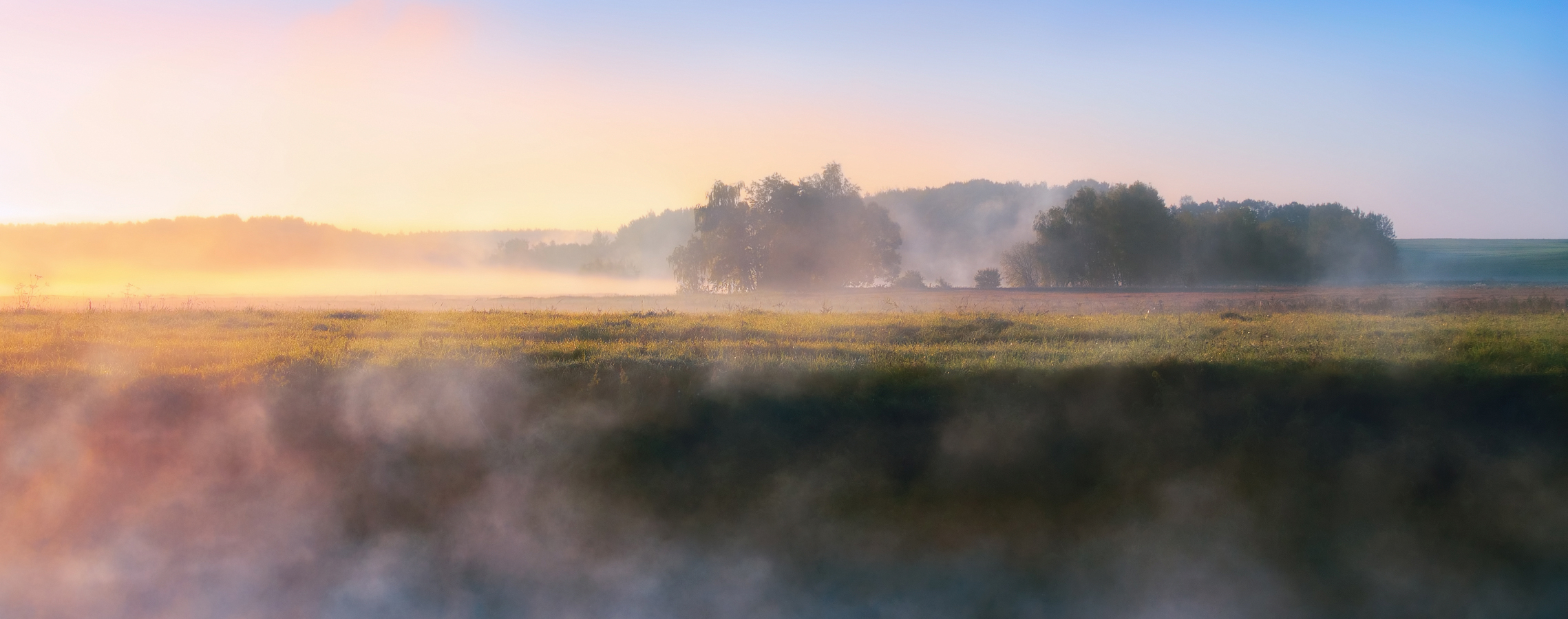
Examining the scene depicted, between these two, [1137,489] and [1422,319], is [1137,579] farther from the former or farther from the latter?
[1422,319]

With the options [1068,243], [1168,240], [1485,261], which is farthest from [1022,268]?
[1485,261]

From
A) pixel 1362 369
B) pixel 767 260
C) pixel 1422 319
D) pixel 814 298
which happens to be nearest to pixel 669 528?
pixel 1362 369

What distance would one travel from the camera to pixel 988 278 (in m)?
46.8

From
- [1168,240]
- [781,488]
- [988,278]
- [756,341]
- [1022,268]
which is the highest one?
[1168,240]

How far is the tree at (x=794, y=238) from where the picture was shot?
4150 cm

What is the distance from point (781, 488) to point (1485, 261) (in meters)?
53.7

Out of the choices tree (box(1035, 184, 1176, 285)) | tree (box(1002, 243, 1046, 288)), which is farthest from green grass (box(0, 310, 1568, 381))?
tree (box(1002, 243, 1046, 288))

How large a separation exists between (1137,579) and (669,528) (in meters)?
4.13

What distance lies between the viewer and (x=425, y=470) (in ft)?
26.1

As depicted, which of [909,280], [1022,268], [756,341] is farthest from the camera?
[1022,268]

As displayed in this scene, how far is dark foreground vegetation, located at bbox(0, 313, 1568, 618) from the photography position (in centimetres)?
773

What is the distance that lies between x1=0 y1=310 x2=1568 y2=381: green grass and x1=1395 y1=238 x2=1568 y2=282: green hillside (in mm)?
22511

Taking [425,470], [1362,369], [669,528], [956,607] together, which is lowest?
[956,607]

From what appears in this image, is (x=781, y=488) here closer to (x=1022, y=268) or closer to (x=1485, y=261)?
(x=1022, y=268)
